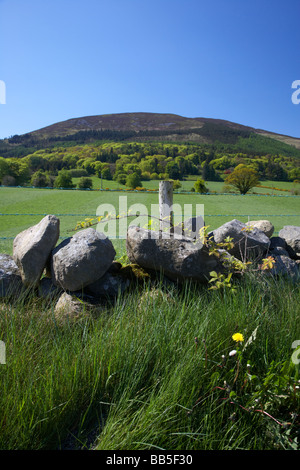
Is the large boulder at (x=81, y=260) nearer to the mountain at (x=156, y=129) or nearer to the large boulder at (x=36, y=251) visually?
the large boulder at (x=36, y=251)

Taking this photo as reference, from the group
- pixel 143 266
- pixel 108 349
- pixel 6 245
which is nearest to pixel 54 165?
pixel 6 245

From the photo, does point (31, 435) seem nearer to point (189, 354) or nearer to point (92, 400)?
point (92, 400)

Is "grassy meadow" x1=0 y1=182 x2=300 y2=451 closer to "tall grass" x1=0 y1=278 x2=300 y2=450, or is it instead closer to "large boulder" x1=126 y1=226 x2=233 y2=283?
"tall grass" x1=0 y1=278 x2=300 y2=450

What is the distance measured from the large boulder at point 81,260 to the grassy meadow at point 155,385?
44cm

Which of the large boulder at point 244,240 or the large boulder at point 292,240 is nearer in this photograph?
the large boulder at point 244,240

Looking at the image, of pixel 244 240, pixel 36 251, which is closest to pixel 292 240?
pixel 244 240

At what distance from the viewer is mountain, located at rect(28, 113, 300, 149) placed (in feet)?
83.3

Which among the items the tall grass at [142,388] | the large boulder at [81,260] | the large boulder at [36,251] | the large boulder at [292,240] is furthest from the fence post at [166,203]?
the large boulder at [292,240]

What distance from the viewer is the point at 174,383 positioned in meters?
1.49

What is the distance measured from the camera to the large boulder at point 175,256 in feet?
9.25

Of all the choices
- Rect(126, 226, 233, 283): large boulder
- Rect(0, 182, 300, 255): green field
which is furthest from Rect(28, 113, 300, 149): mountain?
Rect(126, 226, 233, 283): large boulder

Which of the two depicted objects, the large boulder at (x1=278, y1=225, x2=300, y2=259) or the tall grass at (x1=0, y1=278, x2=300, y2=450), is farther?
the large boulder at (x1=278, y1=225, x2=300, y2=259)

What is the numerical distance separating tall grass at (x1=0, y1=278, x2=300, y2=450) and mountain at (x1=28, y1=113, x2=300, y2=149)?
898 inches
